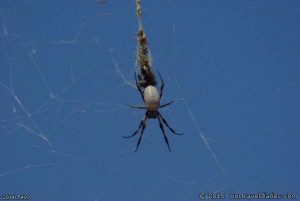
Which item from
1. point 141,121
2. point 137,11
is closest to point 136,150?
point 141,121

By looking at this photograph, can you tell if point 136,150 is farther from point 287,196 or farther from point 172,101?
point 287,196

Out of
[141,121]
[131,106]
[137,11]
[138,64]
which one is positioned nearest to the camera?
[137,11]

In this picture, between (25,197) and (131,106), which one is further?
(25,197)

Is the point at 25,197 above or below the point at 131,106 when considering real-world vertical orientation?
below

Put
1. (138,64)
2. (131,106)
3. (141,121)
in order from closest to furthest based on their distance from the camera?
(138,64) → (131,106) → (141,121)

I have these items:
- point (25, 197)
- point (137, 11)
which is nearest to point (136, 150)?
point (25, 197)

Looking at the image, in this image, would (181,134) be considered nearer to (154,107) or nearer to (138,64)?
(154,107)
